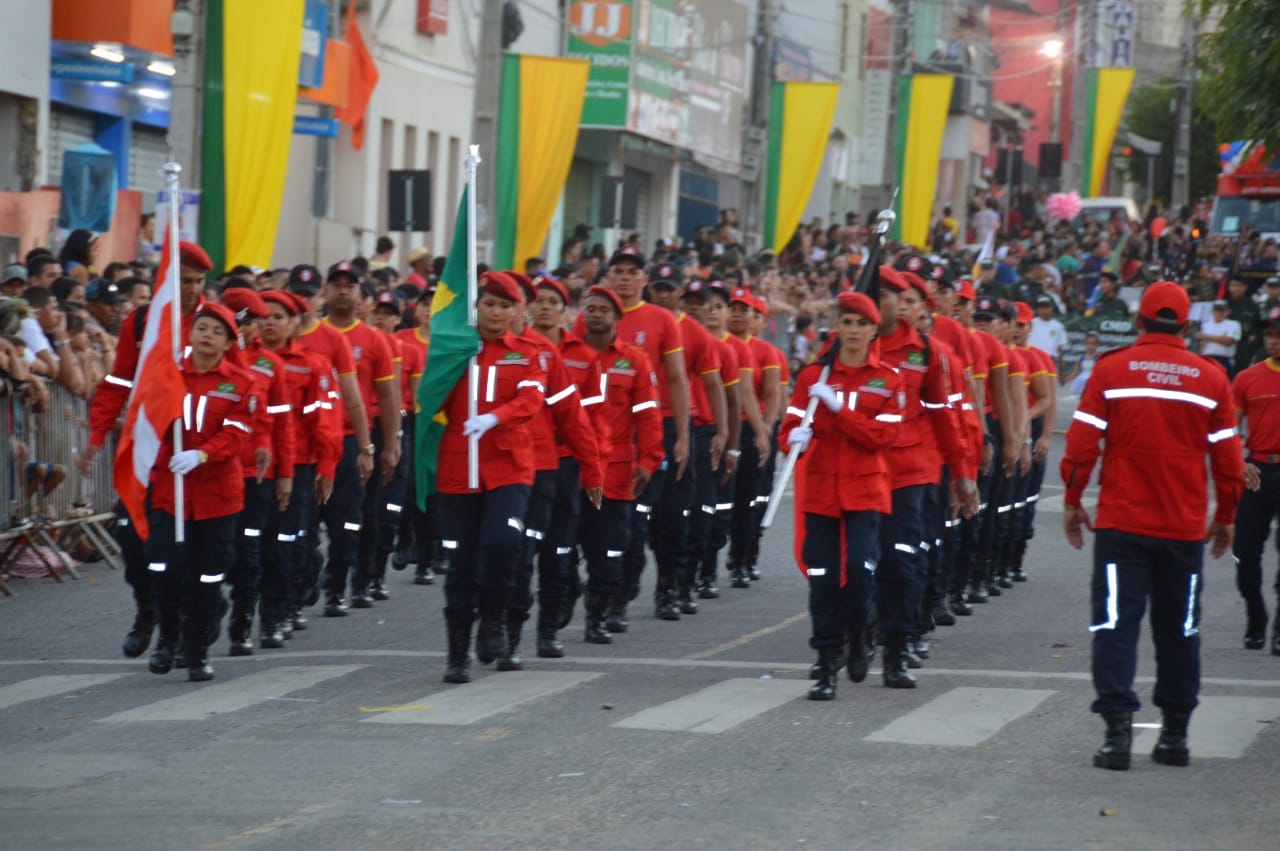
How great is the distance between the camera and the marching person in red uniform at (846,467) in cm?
1132

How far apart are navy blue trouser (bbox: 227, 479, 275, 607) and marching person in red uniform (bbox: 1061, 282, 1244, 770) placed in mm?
4681

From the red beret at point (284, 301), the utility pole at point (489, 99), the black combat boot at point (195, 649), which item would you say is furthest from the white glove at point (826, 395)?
the utility pole at point (489, 99)

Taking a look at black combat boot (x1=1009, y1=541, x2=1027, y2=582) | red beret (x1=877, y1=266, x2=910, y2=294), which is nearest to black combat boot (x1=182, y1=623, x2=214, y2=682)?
red beret (x1=877, y1=266, x2=910, y2=294)

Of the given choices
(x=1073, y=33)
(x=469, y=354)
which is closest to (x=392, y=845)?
(x=469, y=354)

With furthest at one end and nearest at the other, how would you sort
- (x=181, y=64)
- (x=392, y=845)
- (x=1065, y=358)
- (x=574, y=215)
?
(x=574, y=215) → (x=1065, y=358) → (x=181, y=64) → (x=392, y=845)

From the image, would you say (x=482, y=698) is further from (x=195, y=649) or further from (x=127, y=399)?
(x=127, y=399)

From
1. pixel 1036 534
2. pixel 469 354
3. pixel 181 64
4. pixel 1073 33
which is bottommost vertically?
pixel 1036 534

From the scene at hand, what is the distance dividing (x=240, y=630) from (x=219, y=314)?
206 centimetres

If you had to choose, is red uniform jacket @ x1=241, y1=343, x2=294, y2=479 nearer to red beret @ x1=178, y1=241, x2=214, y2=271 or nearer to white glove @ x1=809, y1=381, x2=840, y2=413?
red beret @ x1=178, y1=241, x2=214, y2=271

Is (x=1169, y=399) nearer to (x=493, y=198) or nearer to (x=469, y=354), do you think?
(x=469, y=354)

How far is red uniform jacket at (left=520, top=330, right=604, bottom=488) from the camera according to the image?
483 inches

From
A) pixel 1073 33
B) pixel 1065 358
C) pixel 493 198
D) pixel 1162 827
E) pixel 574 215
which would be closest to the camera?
pixel 1162 827

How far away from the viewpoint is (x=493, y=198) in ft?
84.4

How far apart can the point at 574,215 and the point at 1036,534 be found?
84.9 ft
